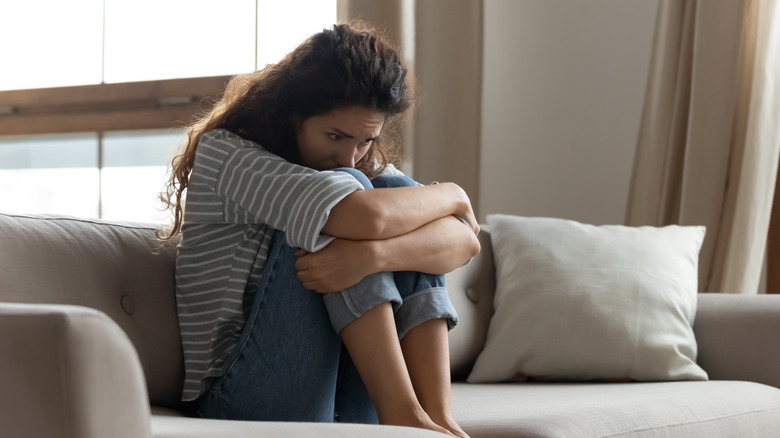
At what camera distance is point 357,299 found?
3.69 ft

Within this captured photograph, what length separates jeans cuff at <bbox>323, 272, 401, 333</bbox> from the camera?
3.68 feet

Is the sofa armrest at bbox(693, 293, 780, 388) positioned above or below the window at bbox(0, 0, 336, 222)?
below

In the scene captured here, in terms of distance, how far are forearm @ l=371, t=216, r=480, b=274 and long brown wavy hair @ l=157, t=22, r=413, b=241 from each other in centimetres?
21

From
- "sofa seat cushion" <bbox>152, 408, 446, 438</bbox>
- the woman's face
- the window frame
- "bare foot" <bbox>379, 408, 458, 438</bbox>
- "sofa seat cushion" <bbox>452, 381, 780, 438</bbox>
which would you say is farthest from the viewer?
the window frame

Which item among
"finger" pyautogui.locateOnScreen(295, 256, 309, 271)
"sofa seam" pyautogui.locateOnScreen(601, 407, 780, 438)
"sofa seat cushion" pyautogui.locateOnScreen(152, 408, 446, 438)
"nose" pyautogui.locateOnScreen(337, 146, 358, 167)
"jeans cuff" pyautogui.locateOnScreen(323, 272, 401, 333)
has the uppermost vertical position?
"nose" pyautogui.locateOnScreen(337, 146, 358, 167)

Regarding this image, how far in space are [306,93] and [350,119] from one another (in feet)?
0.26

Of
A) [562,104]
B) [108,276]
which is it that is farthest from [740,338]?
[562,104]

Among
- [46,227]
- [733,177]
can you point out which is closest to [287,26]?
[733,177]

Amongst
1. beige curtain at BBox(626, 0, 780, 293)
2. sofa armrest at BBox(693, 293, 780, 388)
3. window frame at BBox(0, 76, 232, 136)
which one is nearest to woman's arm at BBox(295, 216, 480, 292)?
sofa armrest at BBox(693, 293, 780, 388)

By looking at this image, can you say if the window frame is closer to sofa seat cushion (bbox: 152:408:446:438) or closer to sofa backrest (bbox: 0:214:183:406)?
sofa backrest (bbox: 0:214:183:406)

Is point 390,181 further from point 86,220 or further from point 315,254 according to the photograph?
point 86,220

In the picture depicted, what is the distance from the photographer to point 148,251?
54.1 inches

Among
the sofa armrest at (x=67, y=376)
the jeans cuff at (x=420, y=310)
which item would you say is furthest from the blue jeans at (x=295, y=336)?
the sofa armrest at (x=67, y=376)

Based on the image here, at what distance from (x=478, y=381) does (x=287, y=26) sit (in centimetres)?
199
